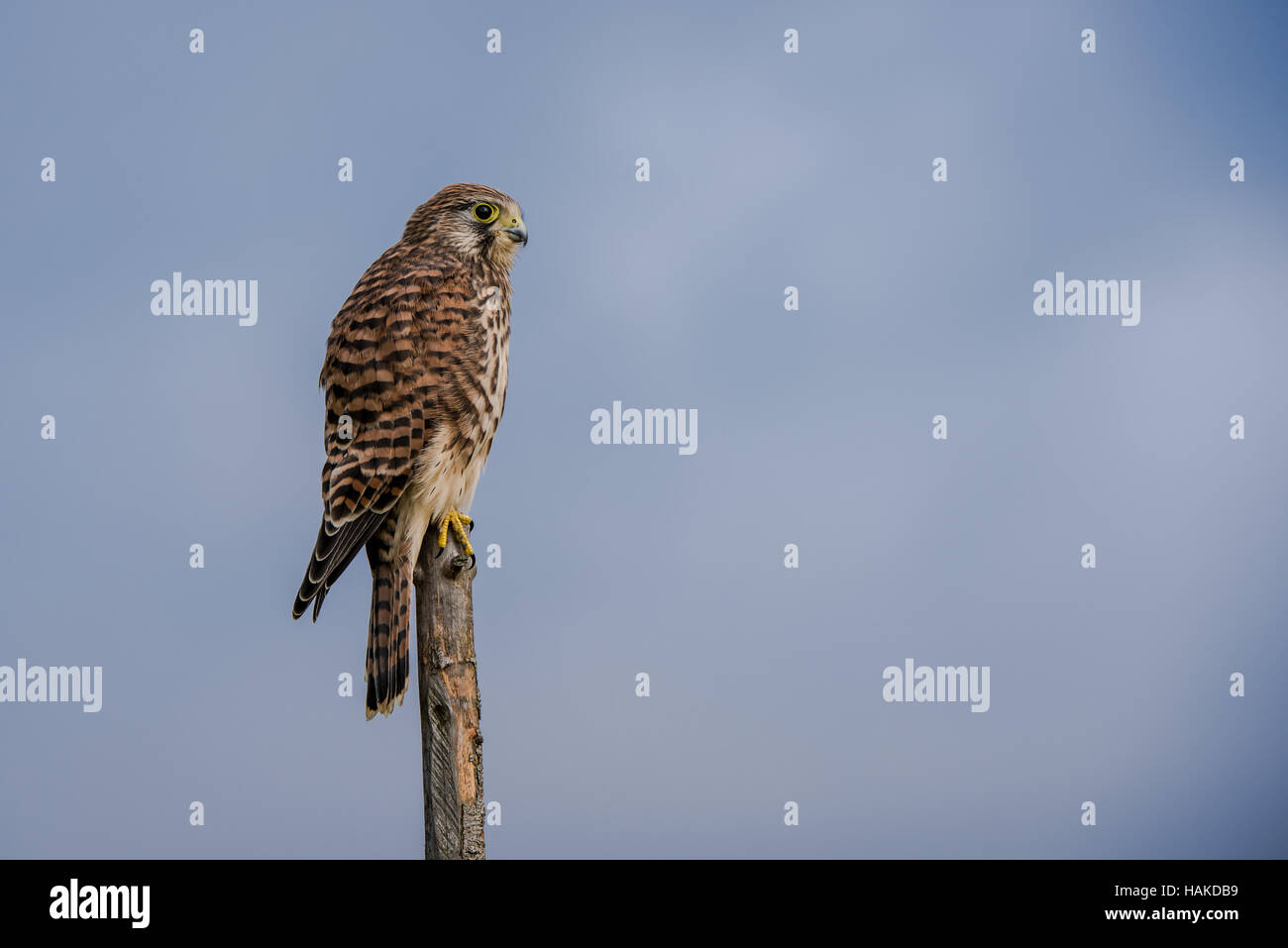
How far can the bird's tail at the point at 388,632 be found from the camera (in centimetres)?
405

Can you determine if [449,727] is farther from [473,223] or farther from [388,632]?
[473,223]

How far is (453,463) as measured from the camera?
4.53 metres

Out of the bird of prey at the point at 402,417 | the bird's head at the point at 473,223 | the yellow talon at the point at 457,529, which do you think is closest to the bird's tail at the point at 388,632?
the bird of prey at the point at 402,417

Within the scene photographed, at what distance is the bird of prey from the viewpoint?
4.12 metres

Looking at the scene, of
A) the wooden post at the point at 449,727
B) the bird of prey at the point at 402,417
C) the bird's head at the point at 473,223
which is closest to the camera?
the wooden post at the point at 449,727

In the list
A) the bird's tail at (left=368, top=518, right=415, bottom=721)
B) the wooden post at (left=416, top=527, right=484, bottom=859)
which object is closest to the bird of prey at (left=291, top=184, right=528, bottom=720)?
the bird's tail at (left=368, top=518, right=415, bottom=721)

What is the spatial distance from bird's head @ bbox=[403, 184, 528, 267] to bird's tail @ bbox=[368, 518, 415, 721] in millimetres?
1622

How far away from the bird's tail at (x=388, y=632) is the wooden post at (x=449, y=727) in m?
0.08

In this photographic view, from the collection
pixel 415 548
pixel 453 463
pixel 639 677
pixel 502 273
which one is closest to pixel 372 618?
pixel 415 548

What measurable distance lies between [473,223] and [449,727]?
247cm

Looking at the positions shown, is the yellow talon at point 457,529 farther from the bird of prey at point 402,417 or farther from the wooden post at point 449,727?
the wooden post at point 449,727
